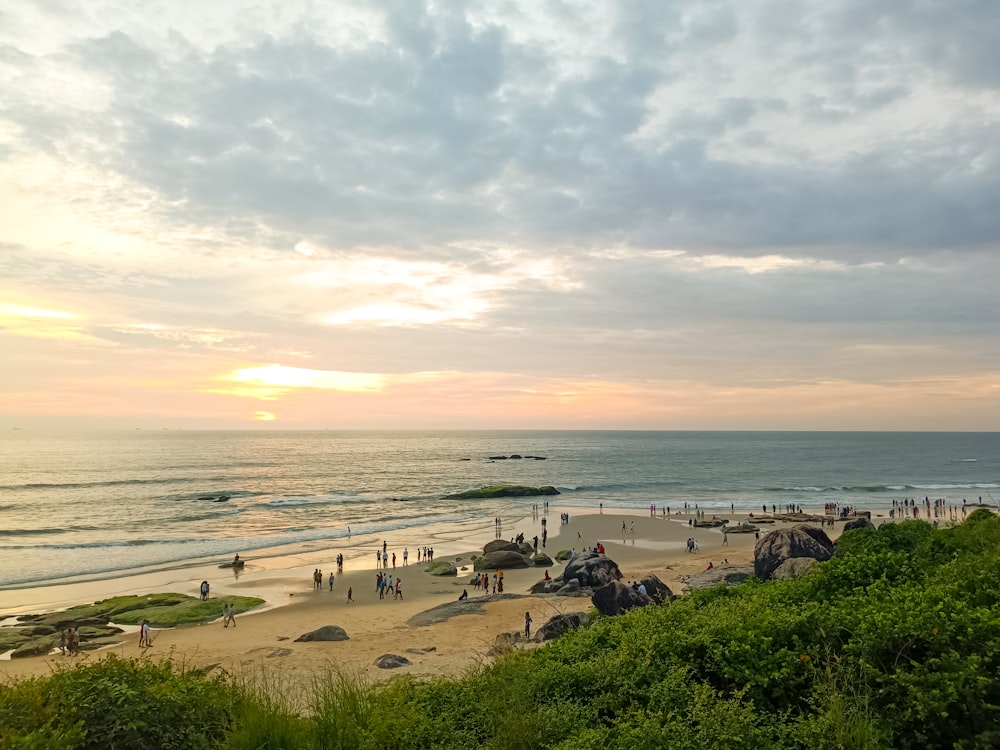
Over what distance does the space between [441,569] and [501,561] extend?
12.8 feet

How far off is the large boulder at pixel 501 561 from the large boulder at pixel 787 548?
58.0 ft

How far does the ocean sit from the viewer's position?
1807 inches

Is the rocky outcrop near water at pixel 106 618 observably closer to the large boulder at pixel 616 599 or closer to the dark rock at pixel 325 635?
the dark rock at pixel 325 635

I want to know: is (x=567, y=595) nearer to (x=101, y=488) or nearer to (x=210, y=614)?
(x=210, y=614)

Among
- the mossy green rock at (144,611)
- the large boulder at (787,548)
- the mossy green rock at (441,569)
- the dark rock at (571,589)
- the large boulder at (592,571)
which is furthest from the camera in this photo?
the mossy green rock at (441,569)

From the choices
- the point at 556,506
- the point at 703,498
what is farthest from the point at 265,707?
the point at 703,498

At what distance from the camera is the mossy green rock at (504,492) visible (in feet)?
257

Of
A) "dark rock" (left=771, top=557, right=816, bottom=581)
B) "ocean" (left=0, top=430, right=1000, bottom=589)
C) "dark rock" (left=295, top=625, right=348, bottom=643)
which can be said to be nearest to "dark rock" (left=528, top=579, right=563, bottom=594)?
"dark rock" (left=295, top=625, right=348, bottom=643)

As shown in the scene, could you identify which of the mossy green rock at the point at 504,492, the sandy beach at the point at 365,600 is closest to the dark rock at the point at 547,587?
the sandy beach at the point at 365,600

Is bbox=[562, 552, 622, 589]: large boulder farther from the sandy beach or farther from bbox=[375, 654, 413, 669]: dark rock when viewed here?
bbox=[375, 654, 413, 669]: dark rock

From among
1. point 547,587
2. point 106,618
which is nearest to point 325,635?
point 106,618

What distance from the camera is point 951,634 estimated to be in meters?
7.82

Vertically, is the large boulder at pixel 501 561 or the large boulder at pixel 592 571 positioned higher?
the large boulder at pixel 592 571

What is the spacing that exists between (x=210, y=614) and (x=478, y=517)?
3660cm
